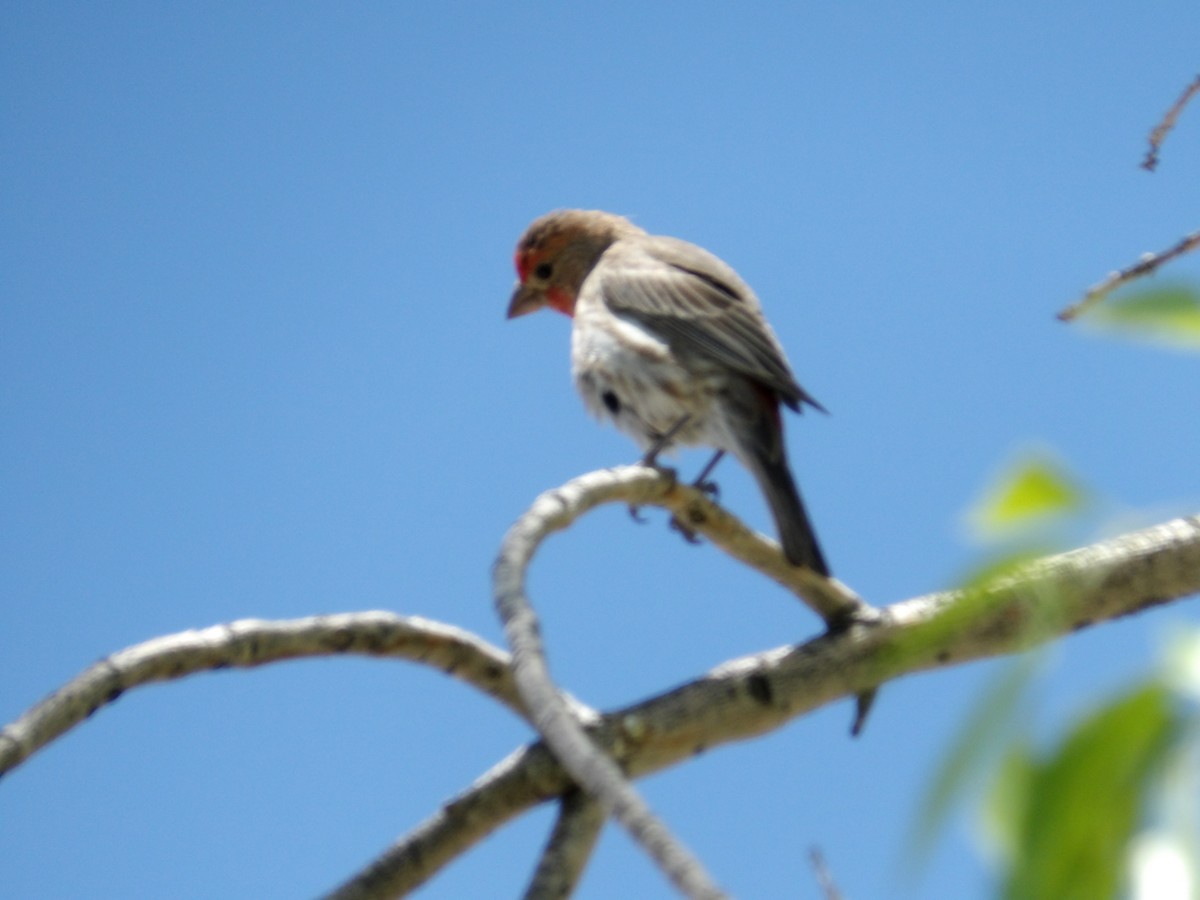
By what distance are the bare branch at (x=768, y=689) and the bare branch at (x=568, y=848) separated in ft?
0.30

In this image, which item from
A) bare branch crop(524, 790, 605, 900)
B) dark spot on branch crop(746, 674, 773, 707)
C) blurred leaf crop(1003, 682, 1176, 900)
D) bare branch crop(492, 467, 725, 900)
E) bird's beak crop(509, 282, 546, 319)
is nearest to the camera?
blurred leaf crop(1003, 682, 1176, 900)

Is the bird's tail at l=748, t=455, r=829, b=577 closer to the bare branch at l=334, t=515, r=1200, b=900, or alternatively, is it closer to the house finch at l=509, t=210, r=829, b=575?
the house finch at l=509, t=210, r=829, b=575

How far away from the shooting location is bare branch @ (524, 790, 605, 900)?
306cm

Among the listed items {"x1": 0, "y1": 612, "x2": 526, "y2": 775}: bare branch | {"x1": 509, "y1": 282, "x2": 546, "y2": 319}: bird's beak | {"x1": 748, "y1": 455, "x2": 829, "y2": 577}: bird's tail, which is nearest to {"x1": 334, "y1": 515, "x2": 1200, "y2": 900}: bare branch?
{"x1": 0, "y1": 612, "x2": 526, "y2": 775}: bare branch

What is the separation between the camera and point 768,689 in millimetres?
3738

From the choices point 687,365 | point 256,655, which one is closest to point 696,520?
point 256,655

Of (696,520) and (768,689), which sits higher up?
(696,520)

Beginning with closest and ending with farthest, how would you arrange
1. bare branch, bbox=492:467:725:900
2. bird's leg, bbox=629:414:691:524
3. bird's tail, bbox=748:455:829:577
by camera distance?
bare branch, bbox=492:467:725:900 → bird's tail, bbox=748:455:829:577 → bird's leg, bbox=629:414:691:524

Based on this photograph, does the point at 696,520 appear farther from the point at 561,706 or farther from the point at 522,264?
the point at 522,264

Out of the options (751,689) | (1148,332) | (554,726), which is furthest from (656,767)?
(1148,332)

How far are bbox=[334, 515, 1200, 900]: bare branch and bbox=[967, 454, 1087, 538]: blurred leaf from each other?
2334 millimetres

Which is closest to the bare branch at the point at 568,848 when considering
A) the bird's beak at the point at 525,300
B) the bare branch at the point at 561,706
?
the bare branch at the point at 561,706

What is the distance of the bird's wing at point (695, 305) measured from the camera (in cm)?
610

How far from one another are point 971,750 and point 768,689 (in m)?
2.80
